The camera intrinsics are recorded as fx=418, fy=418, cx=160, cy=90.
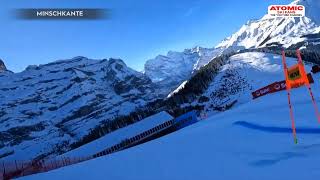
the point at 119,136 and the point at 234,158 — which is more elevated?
the point at 234,158

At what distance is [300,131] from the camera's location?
1378cm

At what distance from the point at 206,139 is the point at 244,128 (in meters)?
2.09

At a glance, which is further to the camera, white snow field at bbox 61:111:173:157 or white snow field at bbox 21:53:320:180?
white snow field at bbox 61:111:173:157

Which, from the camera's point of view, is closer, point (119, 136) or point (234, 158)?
point (234, 158)

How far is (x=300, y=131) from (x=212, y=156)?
385 centimetres

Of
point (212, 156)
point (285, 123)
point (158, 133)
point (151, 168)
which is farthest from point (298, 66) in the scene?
point (158, 133)

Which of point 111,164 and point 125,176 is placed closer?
point 125,176

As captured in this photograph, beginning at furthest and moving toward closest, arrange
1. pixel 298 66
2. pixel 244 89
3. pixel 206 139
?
pixel 244 89
pixel 206 139
pixel 298 66

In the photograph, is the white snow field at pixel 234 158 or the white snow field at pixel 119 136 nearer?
the white snow field at pixel 234 158

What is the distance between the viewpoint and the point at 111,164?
13.3 m

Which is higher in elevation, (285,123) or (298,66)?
(298,66)

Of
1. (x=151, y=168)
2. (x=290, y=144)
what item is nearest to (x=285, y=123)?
(x=290, y=144)

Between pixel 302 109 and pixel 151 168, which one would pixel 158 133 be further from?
pixel 151 168

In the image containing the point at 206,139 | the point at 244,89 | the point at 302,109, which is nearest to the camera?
the point at 206,139
